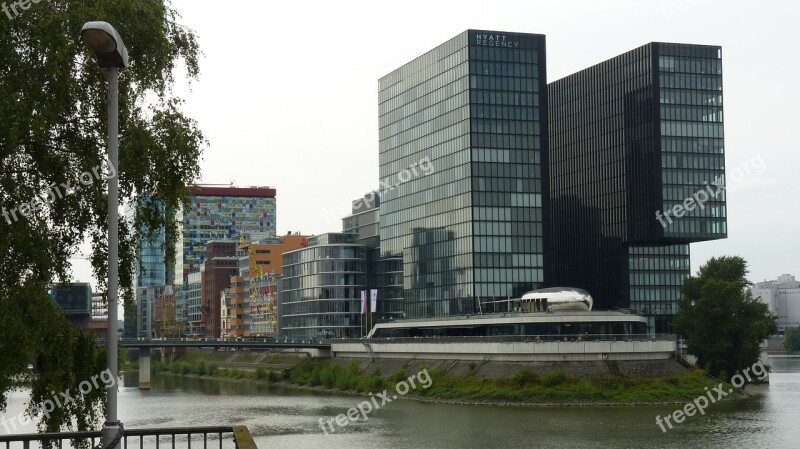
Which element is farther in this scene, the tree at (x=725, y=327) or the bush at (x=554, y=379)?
the tree at (x=725, y=327)

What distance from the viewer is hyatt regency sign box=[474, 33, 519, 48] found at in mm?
156750

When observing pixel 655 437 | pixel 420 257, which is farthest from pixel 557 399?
pixel 420 257

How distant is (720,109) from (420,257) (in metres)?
54.1

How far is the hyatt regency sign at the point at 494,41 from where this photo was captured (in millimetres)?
156750

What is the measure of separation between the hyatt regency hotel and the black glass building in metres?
0.23

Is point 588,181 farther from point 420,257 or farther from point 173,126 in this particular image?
point 173,126

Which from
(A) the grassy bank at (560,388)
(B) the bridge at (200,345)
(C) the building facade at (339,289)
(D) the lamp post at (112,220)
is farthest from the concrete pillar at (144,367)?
(D) the lamp post at (112,220)

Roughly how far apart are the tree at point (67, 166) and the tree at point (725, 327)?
10154 cm
